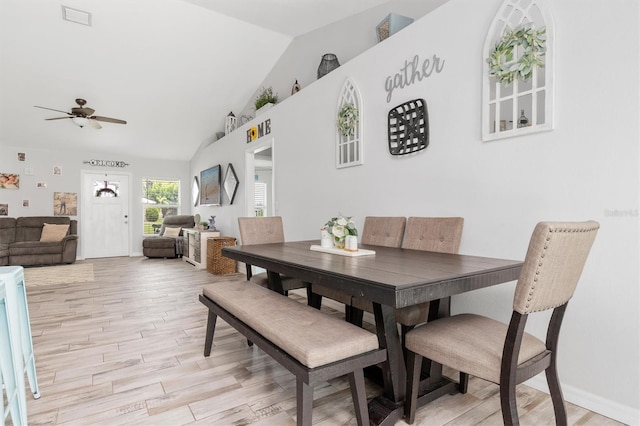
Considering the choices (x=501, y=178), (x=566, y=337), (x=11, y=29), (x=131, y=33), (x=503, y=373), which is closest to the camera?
(x=503, y=373)

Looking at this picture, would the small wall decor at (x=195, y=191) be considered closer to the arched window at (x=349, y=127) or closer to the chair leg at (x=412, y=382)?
the arched window at (x=349, y=127)

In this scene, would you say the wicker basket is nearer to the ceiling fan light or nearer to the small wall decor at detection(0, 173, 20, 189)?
the ceiling fan light

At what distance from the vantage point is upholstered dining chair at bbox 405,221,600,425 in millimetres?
1192

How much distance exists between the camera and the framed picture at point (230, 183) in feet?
19.5

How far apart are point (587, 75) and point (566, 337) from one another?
139 centimetres

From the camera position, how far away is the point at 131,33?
433 cm

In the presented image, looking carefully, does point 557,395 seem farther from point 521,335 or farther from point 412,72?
point 412,72

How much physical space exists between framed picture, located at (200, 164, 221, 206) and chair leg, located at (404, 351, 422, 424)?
5655mm

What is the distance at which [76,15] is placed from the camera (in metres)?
3.94

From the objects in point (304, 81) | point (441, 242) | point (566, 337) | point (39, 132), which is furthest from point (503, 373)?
point (39, 132)

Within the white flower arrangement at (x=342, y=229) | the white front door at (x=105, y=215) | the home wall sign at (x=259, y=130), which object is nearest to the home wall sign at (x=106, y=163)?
the white front door at (x=105, y=215)

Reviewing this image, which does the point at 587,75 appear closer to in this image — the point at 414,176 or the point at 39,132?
the point at 414,176

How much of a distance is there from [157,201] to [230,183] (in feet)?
10.3

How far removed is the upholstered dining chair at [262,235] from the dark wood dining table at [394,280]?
0.79 metres
